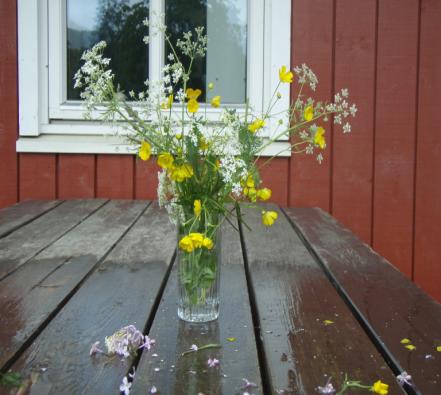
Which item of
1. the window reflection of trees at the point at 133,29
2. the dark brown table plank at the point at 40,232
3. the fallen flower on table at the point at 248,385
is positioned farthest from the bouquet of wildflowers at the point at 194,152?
the window reflection of trees at the point at 133,29

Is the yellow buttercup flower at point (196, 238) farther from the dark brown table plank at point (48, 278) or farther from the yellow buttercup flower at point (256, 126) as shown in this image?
the dark brown table plank at point (48, 278)

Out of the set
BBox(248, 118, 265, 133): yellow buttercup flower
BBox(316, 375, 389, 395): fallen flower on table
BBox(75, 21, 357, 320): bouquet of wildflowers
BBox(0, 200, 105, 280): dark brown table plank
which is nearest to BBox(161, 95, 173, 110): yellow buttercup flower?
BBox(75, 21, 357, 320): bouquet of wildflowers

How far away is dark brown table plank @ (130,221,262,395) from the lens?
0.79m

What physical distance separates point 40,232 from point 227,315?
3.24ft

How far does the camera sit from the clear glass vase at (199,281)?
1.03m

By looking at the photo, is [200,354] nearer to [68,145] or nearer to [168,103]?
[168,103]

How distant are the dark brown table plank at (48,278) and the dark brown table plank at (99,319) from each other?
28mm

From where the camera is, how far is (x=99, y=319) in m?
1.06

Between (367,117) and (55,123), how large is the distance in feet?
4.42

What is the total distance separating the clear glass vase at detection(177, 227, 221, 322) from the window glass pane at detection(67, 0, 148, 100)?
190 cm

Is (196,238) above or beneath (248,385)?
above

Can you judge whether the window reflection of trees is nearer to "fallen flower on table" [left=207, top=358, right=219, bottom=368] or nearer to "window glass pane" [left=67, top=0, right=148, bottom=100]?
"window glass pane" [left=67, top=0, right=148, bottom=100]

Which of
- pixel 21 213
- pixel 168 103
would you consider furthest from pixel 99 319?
pixel 21 213

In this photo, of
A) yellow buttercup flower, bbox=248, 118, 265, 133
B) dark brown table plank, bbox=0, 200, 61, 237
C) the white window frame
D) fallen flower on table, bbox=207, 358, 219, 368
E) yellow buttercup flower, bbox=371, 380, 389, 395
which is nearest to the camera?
yellow buttercup flower, bbox=371, 380, 389, 395
